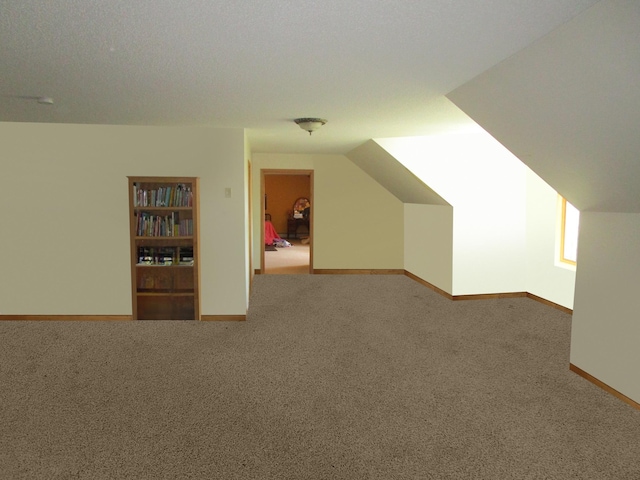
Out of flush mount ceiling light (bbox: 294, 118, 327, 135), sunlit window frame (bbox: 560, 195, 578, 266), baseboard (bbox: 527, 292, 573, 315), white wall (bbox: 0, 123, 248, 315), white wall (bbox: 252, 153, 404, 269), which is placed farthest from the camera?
white wall (bbox: 252, 153, 404, 269)

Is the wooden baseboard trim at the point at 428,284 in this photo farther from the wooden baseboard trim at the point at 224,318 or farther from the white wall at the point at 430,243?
the wooden baseboard trim at the point at 224,318

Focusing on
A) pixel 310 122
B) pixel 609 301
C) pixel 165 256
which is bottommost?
pixel 609 301

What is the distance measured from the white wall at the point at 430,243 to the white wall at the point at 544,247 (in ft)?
3.87

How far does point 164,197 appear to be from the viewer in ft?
17.5

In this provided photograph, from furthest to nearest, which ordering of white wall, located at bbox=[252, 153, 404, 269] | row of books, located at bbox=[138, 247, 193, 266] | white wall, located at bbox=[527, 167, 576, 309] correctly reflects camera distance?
1. white wall, located at bbox=[252, 153, 404, 269]
2. white wall, located at bbox=[527, 167, 576, 309]
3. row of books, located at bbox=[138, 247, 193, 266]

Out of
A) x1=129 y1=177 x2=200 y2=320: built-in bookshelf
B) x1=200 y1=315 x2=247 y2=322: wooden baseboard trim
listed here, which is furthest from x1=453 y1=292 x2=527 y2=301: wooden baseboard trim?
x1=129 y1=177 x2=200 y2=320: built-in bookshelf

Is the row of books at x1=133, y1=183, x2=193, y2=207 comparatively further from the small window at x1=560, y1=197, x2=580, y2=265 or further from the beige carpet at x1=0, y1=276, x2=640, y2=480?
the small window at x1=560, y1=197, x2=580, y2=265

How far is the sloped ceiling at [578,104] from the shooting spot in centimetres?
203

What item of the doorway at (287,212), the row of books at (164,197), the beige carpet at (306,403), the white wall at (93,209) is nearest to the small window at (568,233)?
the beige carpet at (306,403)

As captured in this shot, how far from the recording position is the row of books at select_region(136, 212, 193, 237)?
5.33 m

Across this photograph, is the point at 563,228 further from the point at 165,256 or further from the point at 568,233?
the point at 165,256

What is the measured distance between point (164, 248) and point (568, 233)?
5299 millimetres

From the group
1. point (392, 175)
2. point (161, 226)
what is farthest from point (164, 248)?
point (392, 175)

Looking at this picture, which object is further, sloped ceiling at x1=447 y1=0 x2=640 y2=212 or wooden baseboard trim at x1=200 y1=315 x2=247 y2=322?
wooden baseboard trim at x1=200 y1=315 x2=247 y2=322
